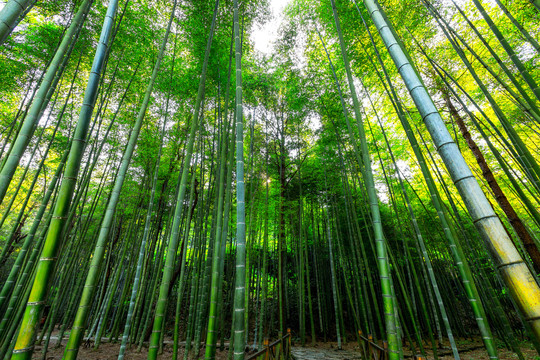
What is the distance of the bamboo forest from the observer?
1216 mm

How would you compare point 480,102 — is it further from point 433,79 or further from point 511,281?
point 511,281

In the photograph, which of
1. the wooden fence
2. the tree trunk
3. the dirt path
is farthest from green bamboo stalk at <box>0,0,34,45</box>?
the tree trunk

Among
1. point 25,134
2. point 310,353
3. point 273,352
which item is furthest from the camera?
point 310,353

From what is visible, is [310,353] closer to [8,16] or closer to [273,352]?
[273,352]

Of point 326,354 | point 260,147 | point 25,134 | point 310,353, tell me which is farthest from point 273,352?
point 260,147

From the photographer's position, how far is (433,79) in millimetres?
4738

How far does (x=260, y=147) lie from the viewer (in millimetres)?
6152

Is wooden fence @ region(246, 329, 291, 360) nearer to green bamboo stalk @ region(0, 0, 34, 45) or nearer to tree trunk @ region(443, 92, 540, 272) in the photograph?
green bamboo stalk @ region(0, 0, 34, 45)

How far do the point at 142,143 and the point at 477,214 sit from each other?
6.34 metres

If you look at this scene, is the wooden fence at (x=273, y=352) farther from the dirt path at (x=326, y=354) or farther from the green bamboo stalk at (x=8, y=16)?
the green bamboo stalk at (x=8, y=16)

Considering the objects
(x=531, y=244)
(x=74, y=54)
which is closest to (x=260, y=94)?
(x=74, y=54)

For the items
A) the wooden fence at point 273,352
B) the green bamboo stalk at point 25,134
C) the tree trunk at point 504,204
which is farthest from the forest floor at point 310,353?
the green bamboo stalk at point 25,134

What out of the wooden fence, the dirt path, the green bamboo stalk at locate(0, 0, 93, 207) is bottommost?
the dirt path

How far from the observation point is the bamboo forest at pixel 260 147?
3.99 ft
